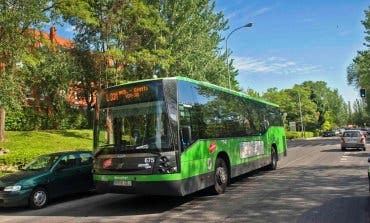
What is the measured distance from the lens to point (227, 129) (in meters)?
13.5

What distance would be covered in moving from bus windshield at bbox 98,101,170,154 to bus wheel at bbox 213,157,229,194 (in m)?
A: 2.60

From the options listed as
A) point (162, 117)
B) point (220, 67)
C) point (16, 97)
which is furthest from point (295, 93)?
point (162, 117)

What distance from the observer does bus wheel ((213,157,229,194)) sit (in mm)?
12227

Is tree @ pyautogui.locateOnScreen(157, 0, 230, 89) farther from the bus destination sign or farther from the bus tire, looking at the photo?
the bus destination sign

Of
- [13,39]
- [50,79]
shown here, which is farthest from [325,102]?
[13,39]

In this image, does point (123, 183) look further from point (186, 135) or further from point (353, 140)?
point (353, 140)

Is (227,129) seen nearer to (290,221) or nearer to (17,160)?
(290,221)

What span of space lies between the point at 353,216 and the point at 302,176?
6896mm

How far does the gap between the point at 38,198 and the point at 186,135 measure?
168 inches

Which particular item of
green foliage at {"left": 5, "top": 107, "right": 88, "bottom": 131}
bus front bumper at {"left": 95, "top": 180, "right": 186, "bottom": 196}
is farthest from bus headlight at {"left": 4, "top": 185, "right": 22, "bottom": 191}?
green foliage at {"left": 5, "top": 107, "right": 88, "bottom": 131}

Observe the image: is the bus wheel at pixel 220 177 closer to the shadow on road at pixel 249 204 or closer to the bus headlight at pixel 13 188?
the shadow on road at pixel 249 204

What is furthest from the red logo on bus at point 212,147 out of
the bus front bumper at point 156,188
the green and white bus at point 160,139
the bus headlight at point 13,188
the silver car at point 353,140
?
the silver car at point 353,140

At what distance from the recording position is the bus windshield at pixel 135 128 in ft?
33.6

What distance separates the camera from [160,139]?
10.2 m
